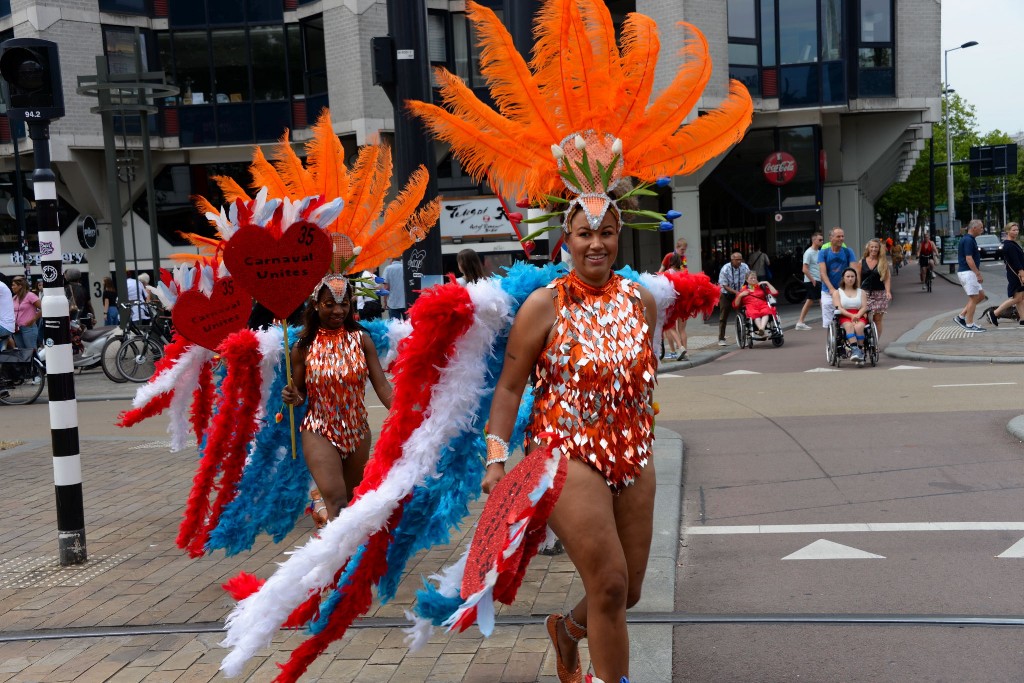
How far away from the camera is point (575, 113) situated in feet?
12.1

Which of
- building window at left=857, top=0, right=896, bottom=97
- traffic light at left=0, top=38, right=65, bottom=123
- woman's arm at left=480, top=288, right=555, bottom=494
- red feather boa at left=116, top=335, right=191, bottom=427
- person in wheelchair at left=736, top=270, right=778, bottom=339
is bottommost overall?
person in wheelchair at left=736, top=270, right=778, bottom=339

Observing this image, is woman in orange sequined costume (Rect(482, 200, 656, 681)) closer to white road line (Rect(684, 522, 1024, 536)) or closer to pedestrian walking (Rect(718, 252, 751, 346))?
white road line (Rect(684, 522, 1024, 536))

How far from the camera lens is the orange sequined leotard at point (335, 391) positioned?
5285 millimetres

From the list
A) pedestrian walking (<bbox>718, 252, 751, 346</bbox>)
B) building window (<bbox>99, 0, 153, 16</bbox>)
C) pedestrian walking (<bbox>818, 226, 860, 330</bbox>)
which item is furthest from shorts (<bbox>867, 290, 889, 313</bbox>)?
building window (<bbox>99, 0, 153, 16</bbox>)

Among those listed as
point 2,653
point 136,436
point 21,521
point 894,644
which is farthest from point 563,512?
point 136,436

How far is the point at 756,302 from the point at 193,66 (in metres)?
17.7

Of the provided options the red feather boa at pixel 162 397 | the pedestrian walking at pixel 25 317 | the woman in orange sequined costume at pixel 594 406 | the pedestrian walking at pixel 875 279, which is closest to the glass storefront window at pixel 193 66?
the pedestrian walking at pixel 25 317

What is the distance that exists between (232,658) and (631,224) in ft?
6.82

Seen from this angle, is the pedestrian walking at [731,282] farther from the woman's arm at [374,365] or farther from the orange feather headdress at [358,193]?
the woman's arm at [374,365]

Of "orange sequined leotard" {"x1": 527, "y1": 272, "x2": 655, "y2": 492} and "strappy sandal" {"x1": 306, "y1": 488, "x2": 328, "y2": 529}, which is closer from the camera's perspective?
"orange sequined leotard" {"x1": 527, "y1": 272, "x2": 655, "y2": 492}

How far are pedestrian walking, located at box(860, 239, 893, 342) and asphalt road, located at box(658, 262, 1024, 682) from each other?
9.39 ft

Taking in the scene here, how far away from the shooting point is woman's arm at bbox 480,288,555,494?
3.39 m

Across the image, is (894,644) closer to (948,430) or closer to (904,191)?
(948,430)

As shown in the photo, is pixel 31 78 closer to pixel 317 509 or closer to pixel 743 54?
pixel 317 509
